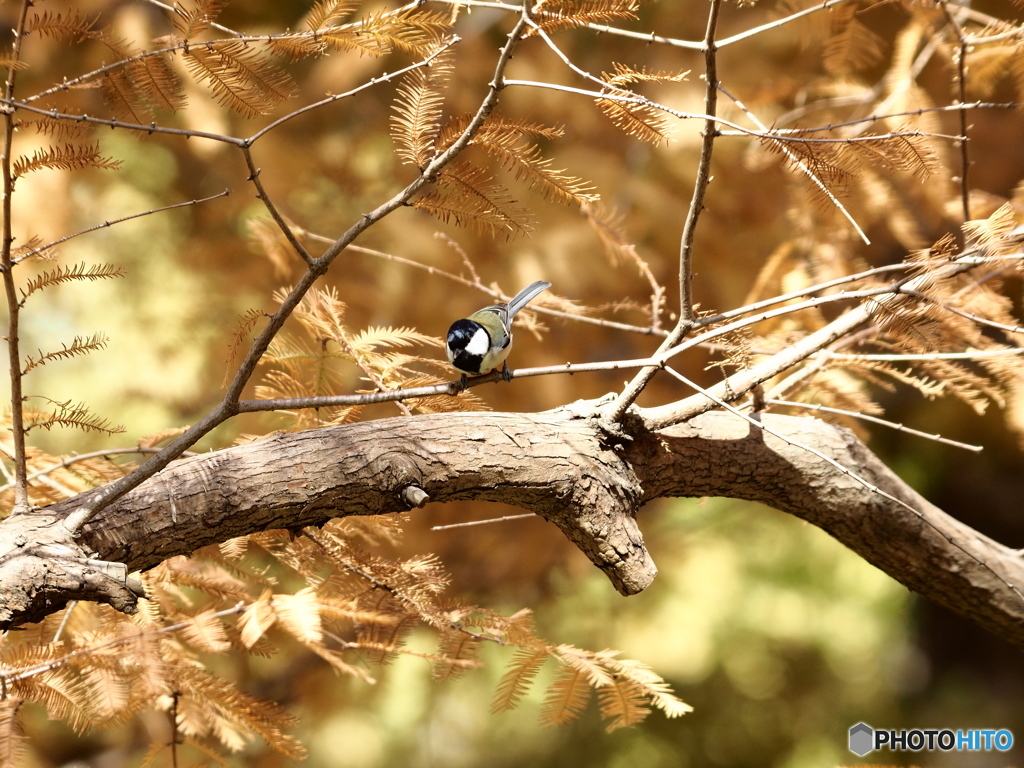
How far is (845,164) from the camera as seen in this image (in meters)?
0.91

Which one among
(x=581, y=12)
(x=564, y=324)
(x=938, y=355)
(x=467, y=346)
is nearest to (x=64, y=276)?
(x=467, y=346)

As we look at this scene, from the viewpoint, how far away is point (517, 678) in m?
1.05

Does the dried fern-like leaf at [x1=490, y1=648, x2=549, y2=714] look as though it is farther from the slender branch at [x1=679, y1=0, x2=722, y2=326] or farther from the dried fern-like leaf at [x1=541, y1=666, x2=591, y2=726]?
the slender branch at [x1=679, y1=0, x2=722, y2=326]

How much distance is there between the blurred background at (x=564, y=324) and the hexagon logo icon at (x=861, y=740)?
719mm

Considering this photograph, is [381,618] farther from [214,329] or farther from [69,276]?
[214,329]

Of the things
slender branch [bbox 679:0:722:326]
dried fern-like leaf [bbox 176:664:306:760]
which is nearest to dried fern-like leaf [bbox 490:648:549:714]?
dried fern-like leaf [bbox 176:664:306:760]

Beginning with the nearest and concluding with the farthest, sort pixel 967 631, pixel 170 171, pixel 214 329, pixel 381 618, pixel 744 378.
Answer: pixel 381 618 → pixel 744 378 → pixel 214 329 → pixel 170 171 → pixel 967 631

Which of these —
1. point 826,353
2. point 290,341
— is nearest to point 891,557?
point 826,353

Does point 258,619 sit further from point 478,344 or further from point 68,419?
point 478,344

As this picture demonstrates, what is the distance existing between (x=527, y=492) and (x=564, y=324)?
1.28 m

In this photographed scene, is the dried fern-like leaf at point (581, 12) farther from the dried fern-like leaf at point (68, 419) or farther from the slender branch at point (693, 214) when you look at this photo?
the dried fern-like leaf at point (68, 419)

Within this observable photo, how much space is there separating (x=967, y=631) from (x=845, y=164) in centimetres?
392

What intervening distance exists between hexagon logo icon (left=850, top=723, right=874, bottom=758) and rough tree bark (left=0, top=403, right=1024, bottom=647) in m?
0.61

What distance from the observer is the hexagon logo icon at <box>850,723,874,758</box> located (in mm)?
1802
